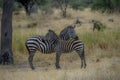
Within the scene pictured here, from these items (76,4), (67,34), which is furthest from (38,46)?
(76,4)

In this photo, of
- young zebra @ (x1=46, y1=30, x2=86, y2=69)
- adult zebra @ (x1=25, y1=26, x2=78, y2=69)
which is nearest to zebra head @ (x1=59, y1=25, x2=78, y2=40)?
young zebra @ (x1=46, y1=30, x2=86, y2=69)

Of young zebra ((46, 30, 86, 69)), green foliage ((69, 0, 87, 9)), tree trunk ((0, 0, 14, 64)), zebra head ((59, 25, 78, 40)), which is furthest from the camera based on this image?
green foliage ((69, 0, 87, 9))

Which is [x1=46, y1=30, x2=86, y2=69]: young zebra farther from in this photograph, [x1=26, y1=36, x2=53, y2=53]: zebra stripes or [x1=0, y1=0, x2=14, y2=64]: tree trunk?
[x1=0, y1=0, x2=14, y2=64]: tree trunk

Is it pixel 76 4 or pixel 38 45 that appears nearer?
pixel 38 45

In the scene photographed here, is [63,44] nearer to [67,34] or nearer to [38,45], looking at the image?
[67,34]

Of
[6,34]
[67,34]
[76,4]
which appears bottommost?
[76,4]

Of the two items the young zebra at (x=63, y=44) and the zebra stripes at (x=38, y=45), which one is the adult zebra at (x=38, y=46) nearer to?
the zebra stripes at (x=38, y=45)

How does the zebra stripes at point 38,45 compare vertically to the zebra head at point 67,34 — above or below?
below

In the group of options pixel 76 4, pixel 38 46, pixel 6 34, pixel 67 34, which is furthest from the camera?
pixel 76 4

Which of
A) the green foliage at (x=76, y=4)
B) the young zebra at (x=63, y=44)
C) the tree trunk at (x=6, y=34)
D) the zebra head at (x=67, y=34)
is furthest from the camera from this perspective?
the green foliage at (x=76, y=4)

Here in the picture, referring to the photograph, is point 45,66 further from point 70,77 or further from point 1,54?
point 70,77

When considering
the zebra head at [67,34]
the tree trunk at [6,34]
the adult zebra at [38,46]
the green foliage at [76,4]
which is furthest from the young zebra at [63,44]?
the green foliage at [76,4]

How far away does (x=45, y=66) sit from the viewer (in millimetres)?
16516

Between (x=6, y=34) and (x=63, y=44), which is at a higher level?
(x=63, y=44)
